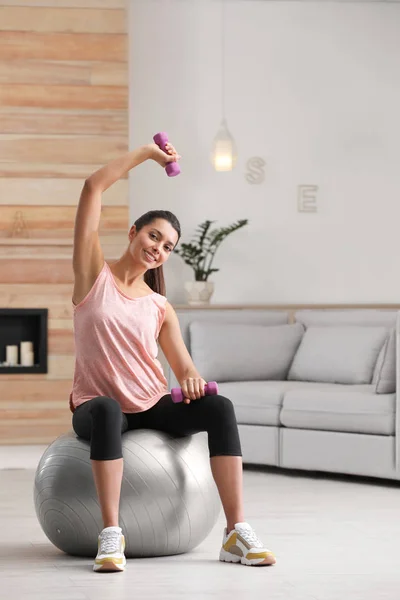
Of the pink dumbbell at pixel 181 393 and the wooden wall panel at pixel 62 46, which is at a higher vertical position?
the wooden wall panel at pixel 62 46

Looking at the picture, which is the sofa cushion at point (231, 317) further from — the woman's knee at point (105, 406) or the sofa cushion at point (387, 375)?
the woman's knee at point (105, 406)

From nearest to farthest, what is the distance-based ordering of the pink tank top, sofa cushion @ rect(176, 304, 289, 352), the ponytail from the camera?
the pink tank top, the ponytail, sofa cushion @ rect(176, 304, 289, 352)

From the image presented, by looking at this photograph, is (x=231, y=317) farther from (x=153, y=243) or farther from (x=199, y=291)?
(x=153, y=243)

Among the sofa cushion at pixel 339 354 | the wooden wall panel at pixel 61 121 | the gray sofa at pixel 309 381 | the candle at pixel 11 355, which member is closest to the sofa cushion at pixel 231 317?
the gray sofa at pixel 309 381

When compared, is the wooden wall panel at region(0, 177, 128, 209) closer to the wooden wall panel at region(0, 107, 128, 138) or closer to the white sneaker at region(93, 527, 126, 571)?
the wooden wall panel at region(0, 107, 128, 138)

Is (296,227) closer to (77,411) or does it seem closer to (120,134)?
(120,134)

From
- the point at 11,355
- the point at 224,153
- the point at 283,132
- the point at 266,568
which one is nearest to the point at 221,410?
the point at 266,568

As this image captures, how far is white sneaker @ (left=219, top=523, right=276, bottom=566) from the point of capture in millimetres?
3055

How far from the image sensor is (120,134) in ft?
22.6

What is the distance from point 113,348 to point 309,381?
2.85 meters

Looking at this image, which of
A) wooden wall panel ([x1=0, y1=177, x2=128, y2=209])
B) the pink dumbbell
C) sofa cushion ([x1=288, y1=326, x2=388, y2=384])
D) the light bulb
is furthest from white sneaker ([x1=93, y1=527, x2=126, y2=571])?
the light bulb

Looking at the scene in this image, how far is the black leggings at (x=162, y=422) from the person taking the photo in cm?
297

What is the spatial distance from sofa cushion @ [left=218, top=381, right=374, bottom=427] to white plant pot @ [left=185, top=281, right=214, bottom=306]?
56.4 inches

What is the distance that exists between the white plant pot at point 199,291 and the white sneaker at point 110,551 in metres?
4.17
